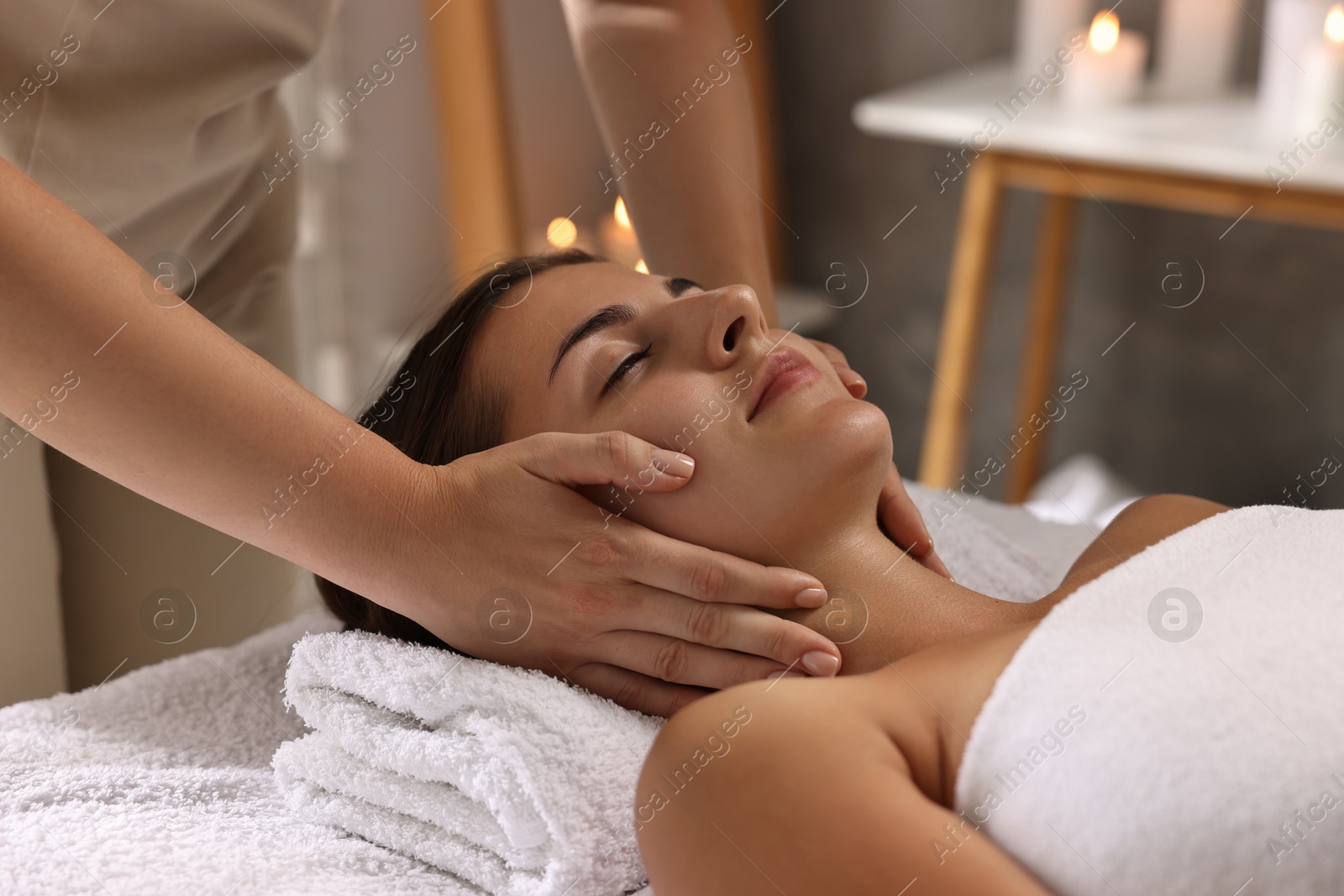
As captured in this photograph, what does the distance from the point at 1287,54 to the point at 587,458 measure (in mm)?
1638

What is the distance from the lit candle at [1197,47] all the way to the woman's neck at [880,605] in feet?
4.97

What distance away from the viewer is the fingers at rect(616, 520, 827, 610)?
0.83m

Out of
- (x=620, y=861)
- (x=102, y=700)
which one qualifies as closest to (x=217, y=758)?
(x=102, y=700)

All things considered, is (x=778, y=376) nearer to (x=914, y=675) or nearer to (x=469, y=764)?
(x=914, y=675)

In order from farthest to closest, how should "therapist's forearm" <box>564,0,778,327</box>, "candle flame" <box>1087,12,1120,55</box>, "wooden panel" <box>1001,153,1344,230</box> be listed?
1. "candle flame" <box>1087,12,1120,55</box>
2. "wooden panel" <box>1001,153,1344,230</box>
3. "therapist's forearm" <box>564,0,778,327</box>

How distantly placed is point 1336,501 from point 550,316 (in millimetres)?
1987

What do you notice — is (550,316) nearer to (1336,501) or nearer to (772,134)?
(772,134)

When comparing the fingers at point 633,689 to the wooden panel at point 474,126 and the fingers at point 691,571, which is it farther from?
the wooden panel at point 474,126

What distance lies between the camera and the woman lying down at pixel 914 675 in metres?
0.69

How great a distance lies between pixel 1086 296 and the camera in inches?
96.5

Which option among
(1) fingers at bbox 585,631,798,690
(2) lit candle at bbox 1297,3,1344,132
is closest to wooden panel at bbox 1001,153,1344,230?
(2) lit candle at bbox 1297,3,1344,132

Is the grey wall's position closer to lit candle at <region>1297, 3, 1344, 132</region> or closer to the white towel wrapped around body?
lit candle at <region>1297, 3, 1344, 132</region>

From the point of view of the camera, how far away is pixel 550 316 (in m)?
1.05

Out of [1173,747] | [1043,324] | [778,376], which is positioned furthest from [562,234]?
[1173,747]
